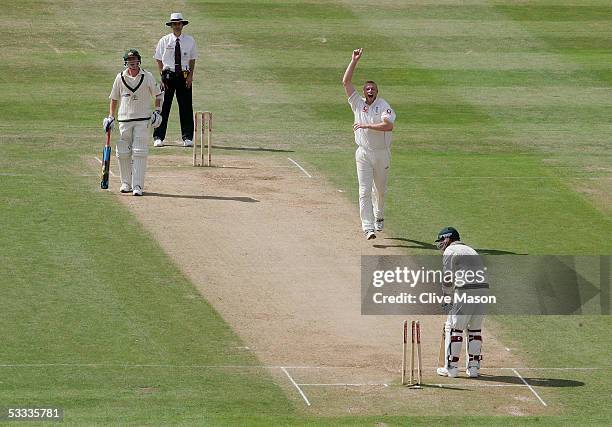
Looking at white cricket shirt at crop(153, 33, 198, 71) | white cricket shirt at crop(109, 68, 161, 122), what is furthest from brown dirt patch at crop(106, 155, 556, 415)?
white cricket shirt at crop(153, 33, 198, 71)

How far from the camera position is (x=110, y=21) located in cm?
3856

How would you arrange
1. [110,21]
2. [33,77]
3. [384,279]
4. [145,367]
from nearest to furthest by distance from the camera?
[145,367] → [384,279] → [33,77] → [110,21]

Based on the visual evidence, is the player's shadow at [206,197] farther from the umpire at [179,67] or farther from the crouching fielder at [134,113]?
the umpire at [179,67]

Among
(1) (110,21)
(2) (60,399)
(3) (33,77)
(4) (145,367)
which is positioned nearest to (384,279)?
(4) (145,367)

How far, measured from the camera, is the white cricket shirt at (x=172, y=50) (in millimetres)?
28562

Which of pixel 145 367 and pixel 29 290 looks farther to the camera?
pixel 29 290

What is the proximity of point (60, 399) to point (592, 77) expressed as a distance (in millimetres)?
22037

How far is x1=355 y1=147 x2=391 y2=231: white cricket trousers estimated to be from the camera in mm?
22234

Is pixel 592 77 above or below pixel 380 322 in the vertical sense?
above

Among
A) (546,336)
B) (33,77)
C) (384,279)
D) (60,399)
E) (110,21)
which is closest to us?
(60,399)

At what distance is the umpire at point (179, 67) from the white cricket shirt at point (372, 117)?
6.88 m

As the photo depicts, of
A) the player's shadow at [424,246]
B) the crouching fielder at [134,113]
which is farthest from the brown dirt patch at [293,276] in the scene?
the crouching fielder at [134,113]

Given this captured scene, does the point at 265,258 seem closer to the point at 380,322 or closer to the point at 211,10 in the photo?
the point at 380,322

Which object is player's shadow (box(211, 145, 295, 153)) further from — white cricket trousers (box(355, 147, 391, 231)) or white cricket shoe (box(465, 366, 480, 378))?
white cricket shoe (box(465, 366, 480, 378))
